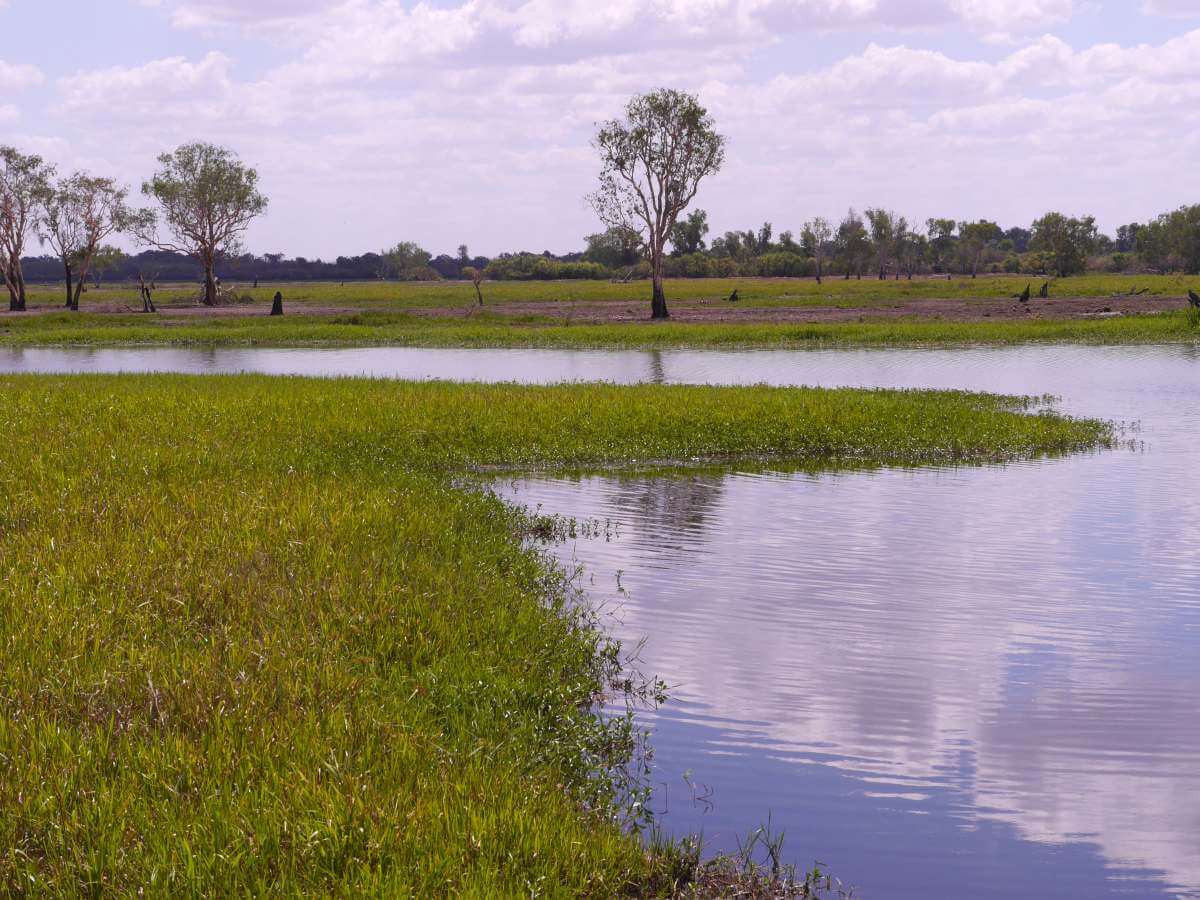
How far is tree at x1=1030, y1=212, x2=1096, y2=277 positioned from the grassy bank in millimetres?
95684

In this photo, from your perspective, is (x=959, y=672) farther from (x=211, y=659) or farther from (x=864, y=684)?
(x=211, y=659)

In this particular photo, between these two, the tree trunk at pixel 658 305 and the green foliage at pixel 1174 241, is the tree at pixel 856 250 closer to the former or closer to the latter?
the green foliage at pixel 1174 241

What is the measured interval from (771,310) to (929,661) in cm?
7819

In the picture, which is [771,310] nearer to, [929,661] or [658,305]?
[658,305]

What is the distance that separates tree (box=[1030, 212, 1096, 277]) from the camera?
15838 centimetres

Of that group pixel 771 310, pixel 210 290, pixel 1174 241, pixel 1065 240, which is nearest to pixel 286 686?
pixel 771 310

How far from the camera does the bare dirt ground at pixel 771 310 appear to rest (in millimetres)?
76688

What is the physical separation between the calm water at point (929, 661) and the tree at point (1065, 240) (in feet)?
486

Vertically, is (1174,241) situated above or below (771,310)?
above

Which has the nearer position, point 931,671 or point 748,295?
point 931,671

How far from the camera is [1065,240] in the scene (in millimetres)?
158250

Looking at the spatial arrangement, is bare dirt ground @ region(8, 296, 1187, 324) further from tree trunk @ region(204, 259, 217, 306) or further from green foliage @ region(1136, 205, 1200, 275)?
green foliage @ region(1136, 205, 1200, 275)

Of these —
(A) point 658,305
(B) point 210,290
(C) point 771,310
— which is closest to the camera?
(A) point 658,305

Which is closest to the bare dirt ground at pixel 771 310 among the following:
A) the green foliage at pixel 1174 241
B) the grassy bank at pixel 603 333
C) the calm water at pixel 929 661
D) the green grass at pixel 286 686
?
the grassy bank at pixel 603 333
